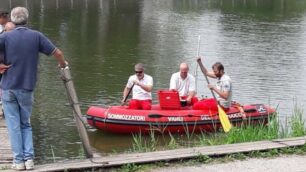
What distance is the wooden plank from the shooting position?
6.32 metres

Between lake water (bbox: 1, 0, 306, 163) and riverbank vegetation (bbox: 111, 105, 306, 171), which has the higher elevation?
riverbank vegetation (bbox: 111, 105, 306, 171)

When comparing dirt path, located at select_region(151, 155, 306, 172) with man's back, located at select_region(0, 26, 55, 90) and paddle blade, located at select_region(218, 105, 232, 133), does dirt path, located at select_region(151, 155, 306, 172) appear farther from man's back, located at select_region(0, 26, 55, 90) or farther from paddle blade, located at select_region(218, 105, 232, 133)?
paddle blade, located at select_region(218, 105, 232, 133)

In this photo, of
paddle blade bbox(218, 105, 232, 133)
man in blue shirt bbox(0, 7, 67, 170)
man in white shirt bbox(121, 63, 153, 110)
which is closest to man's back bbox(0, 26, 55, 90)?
man in blue shirt bbox(0, 7, 67, 170)

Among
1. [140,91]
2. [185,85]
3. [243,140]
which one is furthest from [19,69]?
[185,85]

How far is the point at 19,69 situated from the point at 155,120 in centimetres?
595

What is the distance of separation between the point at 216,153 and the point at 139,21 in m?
32.4

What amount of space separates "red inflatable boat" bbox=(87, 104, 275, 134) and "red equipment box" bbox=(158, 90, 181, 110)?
0.13 meters

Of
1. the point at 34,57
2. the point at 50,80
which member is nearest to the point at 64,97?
the point at 50,80

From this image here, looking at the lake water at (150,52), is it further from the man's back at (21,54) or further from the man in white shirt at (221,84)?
the man's back at (21,54)

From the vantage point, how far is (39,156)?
10.1 meters

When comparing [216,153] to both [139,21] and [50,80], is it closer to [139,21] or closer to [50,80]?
[50,80]

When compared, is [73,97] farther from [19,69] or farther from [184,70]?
[184,70]

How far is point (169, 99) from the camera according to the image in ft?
40.7

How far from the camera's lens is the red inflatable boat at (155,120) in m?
12.0
